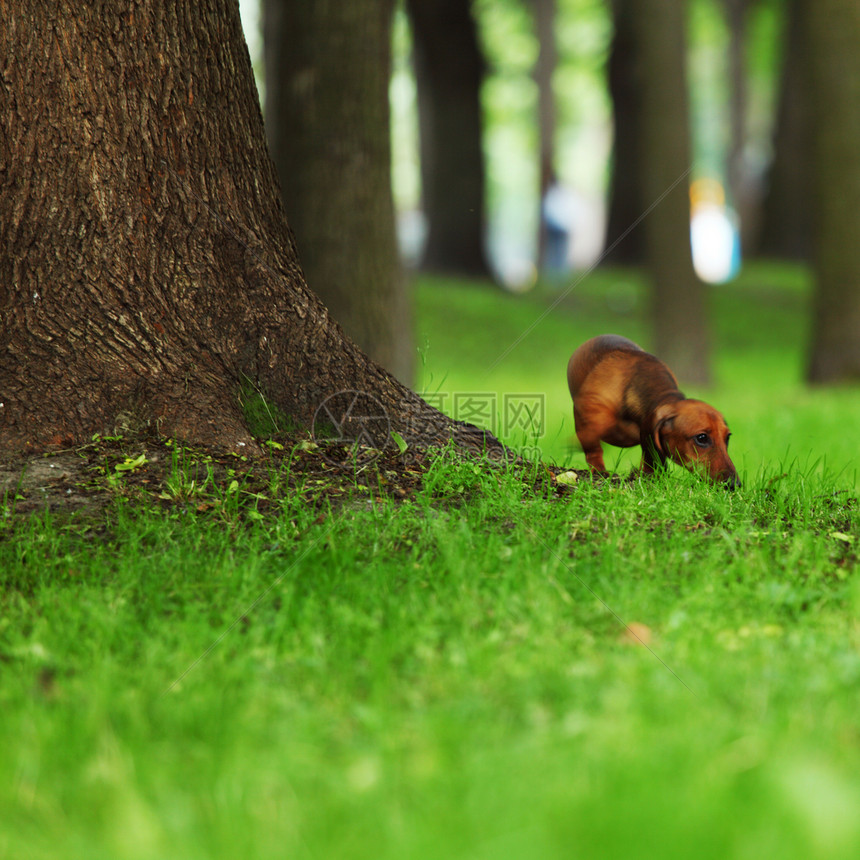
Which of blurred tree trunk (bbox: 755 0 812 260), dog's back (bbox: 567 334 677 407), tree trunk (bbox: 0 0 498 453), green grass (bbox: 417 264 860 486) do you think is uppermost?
blurred tree trunk (bbox: 755 0 812 260)

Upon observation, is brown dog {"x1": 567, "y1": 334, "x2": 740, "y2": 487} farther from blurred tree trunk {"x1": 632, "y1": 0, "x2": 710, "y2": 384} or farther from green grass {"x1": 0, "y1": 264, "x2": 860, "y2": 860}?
blurred tree trunk {"x1": 632, "y1": 0, "x2": 710, "y2": 384}

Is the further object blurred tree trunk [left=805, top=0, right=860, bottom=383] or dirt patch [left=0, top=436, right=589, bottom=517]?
blurred tree trunk [left=805, top=0, right=860, bottom=383]

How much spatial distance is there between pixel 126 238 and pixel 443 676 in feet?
7.70

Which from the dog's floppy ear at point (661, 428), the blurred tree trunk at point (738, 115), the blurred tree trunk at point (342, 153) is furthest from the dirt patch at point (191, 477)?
the blurred tree trunk at point (738, 115)

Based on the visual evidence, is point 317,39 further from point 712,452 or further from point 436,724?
point 436,724

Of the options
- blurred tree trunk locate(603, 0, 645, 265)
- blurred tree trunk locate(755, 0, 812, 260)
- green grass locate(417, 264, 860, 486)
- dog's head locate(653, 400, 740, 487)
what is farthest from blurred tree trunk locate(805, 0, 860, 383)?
blurred tree trunk locate(603, 0, 645, 265)

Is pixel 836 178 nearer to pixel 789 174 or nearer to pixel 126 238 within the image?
pixel 126 238

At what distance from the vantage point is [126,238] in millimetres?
3674

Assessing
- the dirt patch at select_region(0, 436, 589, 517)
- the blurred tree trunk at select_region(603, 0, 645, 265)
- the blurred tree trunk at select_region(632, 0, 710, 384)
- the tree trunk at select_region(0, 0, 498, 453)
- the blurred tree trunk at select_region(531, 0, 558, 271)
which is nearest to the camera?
the dirt patch at select_region(0, 436, 589, 517)

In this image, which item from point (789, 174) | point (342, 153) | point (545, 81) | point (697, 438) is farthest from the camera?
point (789, 174)

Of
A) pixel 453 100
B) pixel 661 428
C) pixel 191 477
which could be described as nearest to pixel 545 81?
pixel 453 100

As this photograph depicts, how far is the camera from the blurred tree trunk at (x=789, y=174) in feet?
62.2

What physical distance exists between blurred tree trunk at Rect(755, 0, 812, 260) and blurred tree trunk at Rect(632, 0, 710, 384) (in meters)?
8.40

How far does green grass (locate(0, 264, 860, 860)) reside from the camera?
5.51ft
